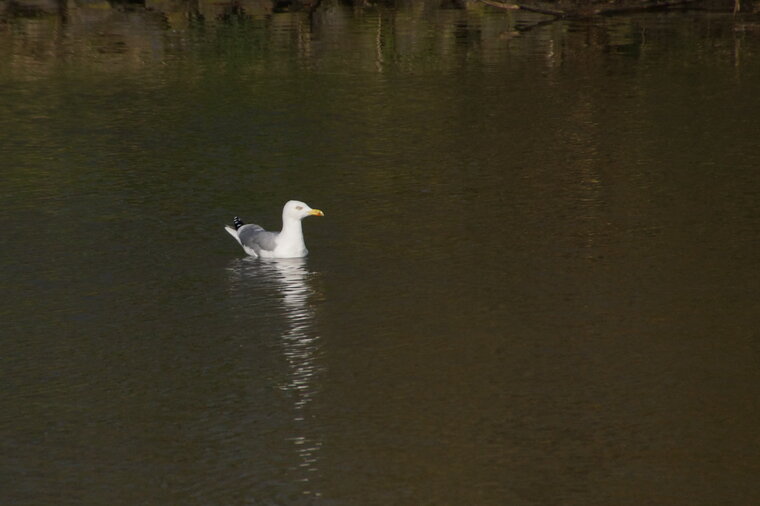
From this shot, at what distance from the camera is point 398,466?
8.38 meters

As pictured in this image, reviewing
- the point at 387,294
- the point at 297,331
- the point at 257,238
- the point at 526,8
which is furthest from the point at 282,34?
the point at 297,331

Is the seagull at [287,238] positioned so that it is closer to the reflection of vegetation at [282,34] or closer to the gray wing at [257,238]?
the gray wing at [257,238]

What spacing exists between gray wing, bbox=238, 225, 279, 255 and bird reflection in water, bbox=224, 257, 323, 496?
15 cm

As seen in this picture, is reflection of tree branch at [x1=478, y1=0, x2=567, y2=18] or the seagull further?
reflection of tree branch at [x1=478, y1=0, x2=567, y2=18]

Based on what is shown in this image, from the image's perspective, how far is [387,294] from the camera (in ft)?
39.1

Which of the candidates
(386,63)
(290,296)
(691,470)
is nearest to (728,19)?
(386,63)

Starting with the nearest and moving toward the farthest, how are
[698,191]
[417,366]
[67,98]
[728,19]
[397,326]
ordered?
[417,366] < [397,326] < [698,191] < [67,98] < [728,19]

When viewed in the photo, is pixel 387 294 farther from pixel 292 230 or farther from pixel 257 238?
pixel 257 238

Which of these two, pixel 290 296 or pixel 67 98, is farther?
pixel 67 98

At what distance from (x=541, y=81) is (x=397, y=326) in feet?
45.7

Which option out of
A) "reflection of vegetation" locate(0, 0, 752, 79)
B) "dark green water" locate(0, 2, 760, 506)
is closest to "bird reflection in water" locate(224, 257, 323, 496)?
"dark green water" locate(0, 2, 760, 506)

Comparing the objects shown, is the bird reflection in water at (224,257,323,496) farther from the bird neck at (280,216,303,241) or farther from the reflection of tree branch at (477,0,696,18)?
the reflection of tree branch at (477,0,696,18)

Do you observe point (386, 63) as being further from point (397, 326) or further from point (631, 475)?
point (631, 475)

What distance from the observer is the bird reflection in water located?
8.70 metres
